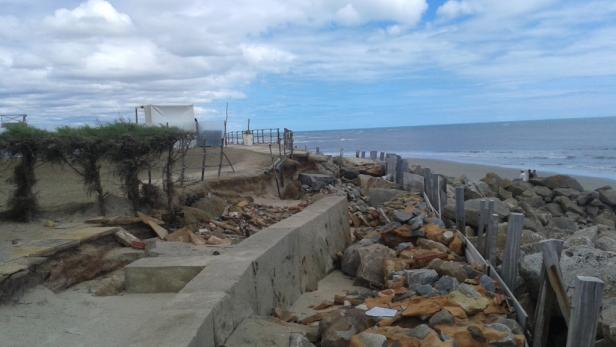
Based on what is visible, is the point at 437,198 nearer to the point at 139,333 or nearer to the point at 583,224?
the point at 583,224

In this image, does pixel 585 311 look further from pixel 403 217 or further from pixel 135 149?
pixel 135 149

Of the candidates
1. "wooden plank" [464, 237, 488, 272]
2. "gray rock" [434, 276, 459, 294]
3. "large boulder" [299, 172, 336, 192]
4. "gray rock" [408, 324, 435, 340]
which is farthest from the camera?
"large boulder" [299, 172, 336, 192]

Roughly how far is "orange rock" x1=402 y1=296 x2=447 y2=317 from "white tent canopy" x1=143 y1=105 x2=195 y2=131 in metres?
22.3

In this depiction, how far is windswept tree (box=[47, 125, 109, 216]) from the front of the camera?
9.56 m

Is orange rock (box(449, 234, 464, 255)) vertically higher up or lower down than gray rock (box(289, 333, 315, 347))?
lower down

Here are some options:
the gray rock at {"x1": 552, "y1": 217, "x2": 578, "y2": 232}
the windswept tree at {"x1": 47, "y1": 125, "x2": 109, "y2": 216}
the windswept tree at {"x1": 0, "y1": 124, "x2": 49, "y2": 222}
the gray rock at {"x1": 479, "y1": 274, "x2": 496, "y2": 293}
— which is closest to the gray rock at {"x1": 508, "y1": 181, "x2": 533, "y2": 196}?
the gray rock at {"x1": 552, "y1": 217, "x2": 578, "y2": 232}

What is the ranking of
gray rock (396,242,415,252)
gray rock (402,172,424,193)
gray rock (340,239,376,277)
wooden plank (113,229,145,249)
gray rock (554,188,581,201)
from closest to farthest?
wooden plank (113,229,145,249) < gray rock (340,239,376,277) < gray rock (396,242,415,252) < gray rock (402,172,424,193) < gray rock (554,188,581,201)

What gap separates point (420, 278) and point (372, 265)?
1109 millimetres

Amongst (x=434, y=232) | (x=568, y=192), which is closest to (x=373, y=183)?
(x=434, y=232)

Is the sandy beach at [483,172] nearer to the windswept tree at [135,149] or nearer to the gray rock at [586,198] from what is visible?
the gray rock at [586,198]

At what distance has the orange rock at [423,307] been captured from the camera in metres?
5.30

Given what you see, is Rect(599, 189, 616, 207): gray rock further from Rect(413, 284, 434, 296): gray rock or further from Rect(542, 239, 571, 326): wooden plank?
Rect(542, 239, 571, 326): wooden plank

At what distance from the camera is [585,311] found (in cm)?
443

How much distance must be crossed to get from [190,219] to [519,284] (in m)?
5.79
